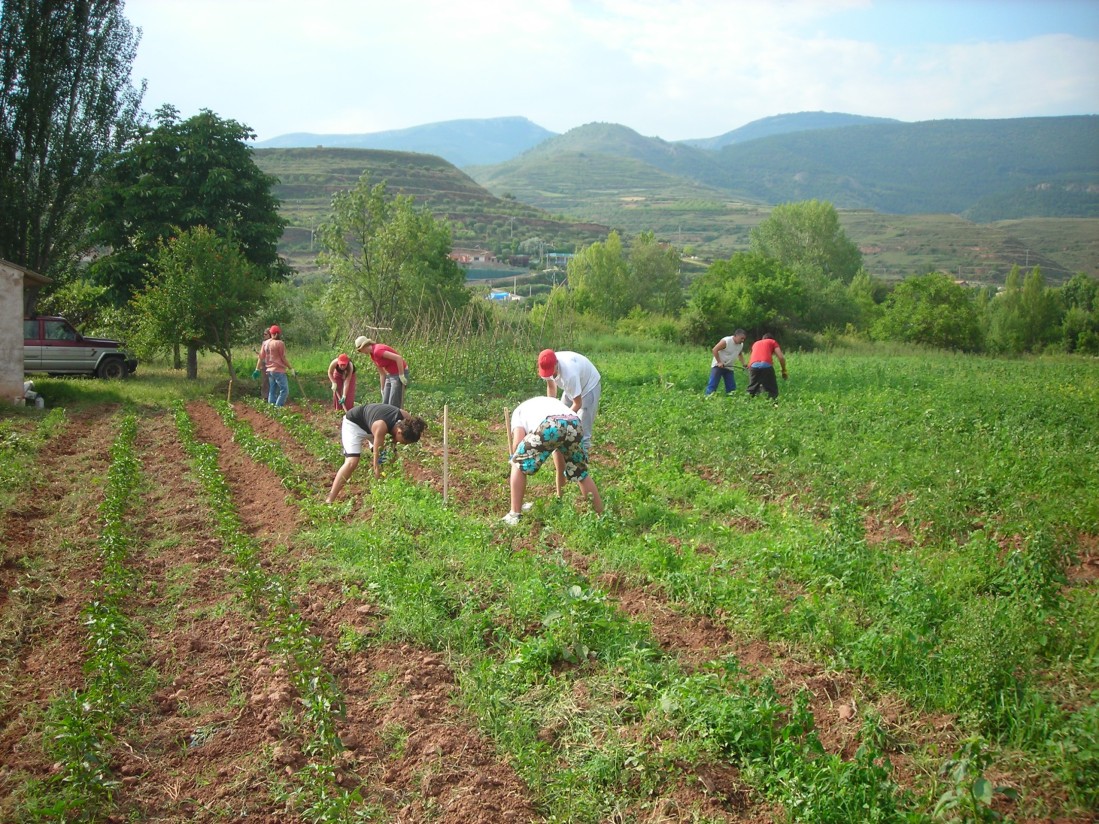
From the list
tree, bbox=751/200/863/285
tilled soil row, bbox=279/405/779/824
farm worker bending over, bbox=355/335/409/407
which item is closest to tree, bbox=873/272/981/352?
tree, bbox=751/200/863/285

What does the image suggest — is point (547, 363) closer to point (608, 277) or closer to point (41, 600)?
point (41, 600)

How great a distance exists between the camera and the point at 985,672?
14.7 ft

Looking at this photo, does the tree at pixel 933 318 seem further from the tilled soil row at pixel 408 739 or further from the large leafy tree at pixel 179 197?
the tilled soil row at pixel 408 739

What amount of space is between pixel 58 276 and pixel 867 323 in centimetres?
3829

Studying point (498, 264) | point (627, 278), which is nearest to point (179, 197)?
point (627, 278)

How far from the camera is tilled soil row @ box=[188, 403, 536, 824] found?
394 centimetres

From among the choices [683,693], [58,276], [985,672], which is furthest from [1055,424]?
[58,276]

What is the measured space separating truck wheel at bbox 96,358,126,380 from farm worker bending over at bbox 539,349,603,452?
1586cm

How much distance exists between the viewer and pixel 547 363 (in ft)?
26.6

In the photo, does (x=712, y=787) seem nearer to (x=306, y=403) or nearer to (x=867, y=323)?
(x=306, y=403)

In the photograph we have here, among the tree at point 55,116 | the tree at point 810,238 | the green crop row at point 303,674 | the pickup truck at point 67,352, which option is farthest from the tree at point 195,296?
the tree at point 810,238

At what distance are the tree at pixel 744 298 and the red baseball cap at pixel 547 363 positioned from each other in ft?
89.9

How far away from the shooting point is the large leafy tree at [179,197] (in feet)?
68.0

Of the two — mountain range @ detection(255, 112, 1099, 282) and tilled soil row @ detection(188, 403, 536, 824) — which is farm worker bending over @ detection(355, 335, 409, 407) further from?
mountain range @ detection(255, 112, 1099, 282)
